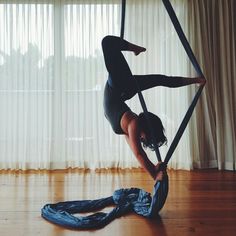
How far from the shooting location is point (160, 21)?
423cm

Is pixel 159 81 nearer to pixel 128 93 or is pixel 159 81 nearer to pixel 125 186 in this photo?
pixel 128 93

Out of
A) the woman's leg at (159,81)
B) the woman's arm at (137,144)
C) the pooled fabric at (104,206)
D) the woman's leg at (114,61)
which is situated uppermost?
the woman's leg at (114,61)

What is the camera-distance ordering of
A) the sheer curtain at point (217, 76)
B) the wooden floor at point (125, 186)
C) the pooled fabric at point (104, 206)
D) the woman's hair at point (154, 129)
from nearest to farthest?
1. the wooden floor at point (125, 186)
2. the pooled fabric at point (104, 206)
3. the woman's hair at point (154, 129)
4. the sheer curtain at point (217, 76)

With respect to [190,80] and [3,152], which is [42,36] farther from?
[190,80]

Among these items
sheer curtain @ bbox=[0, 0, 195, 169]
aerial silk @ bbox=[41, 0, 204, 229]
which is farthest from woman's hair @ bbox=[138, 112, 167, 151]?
sheer curtain @ bbox=[0, 0, 195, 169]

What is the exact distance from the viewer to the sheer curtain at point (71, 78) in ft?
13.7

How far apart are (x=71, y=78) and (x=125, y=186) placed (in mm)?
1721

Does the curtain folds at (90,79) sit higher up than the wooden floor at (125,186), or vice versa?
the curtain folds at (90,79)

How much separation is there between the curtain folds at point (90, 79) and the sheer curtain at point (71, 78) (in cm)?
1

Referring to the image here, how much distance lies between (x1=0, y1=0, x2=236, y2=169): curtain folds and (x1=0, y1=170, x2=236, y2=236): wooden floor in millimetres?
319

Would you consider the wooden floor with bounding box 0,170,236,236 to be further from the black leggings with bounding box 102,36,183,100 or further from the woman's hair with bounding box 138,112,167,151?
the black leggings with bounding box 102,36,183,100

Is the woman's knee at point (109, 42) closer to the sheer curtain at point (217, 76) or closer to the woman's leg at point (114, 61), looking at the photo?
the woman's leg at point (114, 61)

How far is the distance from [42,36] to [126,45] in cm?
210

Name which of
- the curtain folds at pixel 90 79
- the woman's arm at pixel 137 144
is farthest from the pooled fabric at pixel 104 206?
the curtain folds at pixel 90 79
